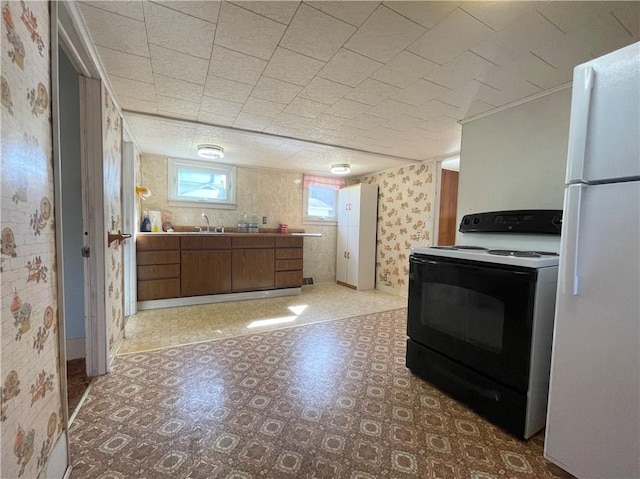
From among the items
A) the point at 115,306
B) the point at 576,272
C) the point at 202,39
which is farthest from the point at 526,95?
the point at 115,306

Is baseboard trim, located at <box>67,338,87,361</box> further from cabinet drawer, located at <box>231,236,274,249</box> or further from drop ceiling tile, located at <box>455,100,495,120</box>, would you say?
drop ceiling tile, located at <box>455,100,495,120</box>

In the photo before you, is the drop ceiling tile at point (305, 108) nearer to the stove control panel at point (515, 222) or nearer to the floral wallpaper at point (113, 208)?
the floral wallpaper at point (113, 208)

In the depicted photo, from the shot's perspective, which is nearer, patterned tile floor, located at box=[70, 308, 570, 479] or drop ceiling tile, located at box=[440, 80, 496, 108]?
patterned tile floor, located at box=[70, 308, 570, 479]

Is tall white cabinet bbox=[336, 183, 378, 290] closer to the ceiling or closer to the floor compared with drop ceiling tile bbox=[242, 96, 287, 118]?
closer to the floor

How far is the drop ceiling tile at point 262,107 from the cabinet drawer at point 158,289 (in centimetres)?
225

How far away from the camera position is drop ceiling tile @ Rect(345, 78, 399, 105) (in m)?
1.85

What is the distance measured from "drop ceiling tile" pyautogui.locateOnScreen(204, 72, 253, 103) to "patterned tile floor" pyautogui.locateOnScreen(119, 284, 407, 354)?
2003mm

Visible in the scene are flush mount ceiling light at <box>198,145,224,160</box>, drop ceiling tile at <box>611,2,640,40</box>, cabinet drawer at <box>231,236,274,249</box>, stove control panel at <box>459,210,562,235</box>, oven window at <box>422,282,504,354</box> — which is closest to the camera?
drop ceiling tile at <box>611,2,640,40</box>

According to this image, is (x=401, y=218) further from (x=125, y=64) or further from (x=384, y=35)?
(x=125, y=64)

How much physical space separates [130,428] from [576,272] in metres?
2.11

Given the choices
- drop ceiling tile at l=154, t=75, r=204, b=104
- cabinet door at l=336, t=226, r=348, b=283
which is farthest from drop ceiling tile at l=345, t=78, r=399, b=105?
cabinet door at l=336, t=226, r=348, b=283

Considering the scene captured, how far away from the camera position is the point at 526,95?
6.37ft

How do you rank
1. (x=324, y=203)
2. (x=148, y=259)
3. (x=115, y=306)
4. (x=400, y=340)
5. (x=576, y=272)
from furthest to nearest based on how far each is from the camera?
(x=324, y=203) → (x=148, y=259) → (x=400, y=340) → (x=115, y=306) → (x=576, y=272)

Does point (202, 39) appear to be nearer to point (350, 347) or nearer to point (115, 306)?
point (115, 306)
